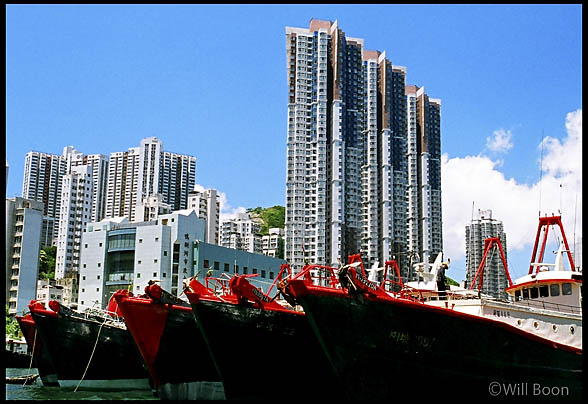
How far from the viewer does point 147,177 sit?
4956 inches

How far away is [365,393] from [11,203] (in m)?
74.1

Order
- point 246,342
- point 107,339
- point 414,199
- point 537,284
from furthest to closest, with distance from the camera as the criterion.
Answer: point 414,199 < point 107,339 < point 537,284 < point 246,342

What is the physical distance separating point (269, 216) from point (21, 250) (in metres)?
65.2

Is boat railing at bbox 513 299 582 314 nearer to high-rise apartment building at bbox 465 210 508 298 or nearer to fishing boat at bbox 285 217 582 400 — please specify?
fishing boat at bbox 285 217 582 400

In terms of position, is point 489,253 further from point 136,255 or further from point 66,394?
point 66,394

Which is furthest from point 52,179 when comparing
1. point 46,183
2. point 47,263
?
point 47,263

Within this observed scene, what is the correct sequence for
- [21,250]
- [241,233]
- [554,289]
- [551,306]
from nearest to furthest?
[551,306]
[554,289]
[21,250]
[241,233]

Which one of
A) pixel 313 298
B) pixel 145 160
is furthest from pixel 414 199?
pixel 313 298

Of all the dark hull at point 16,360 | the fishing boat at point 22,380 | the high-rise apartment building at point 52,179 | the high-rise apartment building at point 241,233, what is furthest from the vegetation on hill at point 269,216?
the fishing boat at point 22,380

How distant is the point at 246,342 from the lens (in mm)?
25234

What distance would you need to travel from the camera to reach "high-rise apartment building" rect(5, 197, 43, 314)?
269 ft

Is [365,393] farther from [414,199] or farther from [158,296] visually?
[414,199]

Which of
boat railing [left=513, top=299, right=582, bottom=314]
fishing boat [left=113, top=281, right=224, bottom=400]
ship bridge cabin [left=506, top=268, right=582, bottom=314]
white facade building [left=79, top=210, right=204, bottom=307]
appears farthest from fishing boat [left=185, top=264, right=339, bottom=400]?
white facade building [left=79, top=210, right=204, bottom=307]

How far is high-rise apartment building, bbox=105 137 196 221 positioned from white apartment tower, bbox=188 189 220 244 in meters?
15.1
